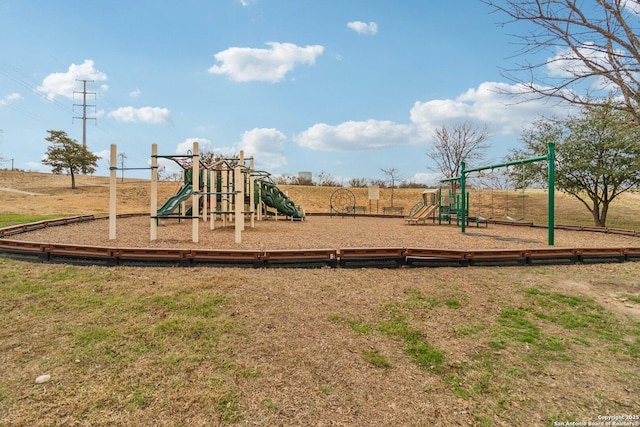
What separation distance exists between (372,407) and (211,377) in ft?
4.74

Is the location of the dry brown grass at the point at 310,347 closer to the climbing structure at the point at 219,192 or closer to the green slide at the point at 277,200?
the climbing structure at the point at 219,192

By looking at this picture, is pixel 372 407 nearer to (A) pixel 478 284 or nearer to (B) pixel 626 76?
(A) pixel 478 284

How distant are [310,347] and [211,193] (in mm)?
6241

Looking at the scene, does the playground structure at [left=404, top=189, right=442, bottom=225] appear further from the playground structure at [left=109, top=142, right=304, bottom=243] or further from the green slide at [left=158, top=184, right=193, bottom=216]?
the green slide at [left=158, top=184, right=193, bottom=216]

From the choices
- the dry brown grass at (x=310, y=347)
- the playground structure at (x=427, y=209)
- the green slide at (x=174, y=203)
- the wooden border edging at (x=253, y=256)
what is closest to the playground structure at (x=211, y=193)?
the green slide at (x=174, y=203)

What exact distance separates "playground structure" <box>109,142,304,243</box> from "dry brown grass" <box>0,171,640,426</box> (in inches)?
120

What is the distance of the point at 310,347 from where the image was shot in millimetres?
3516

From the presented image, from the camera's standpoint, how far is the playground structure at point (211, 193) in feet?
27.9

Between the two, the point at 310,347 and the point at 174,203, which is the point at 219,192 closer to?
the point at 174,203

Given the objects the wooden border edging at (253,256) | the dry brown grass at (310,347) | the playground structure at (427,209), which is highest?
the playground structure at (427,209)

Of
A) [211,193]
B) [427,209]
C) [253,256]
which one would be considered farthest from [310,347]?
[427,209]

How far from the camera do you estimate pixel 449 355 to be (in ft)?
11.4

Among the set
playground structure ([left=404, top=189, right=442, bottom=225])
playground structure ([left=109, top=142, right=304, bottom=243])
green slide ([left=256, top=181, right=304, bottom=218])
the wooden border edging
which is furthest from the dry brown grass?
playground structure ([left=404, top=189, right=442, bottom=225])

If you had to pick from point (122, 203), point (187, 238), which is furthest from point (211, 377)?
point (122, 203)
